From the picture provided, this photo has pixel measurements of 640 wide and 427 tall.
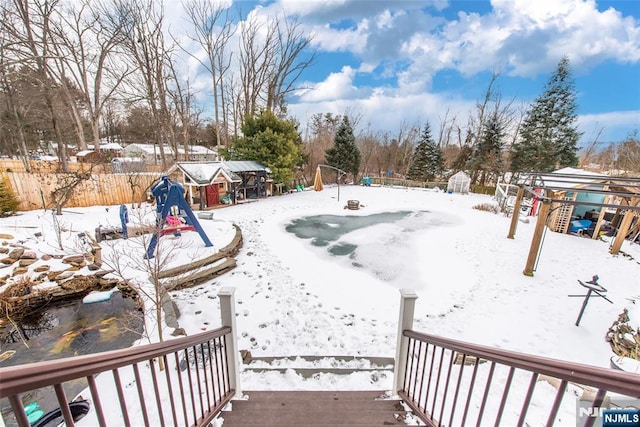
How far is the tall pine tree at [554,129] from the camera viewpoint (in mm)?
19094

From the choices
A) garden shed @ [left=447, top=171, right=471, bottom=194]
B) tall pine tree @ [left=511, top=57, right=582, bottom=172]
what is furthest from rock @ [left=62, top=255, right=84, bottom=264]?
tall pine tree @ [left=511, top=57, right=582, bottom=172]

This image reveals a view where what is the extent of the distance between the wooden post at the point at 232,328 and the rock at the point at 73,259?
21.2 ft

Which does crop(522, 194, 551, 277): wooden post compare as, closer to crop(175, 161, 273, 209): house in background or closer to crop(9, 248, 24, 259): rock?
crop(175, 161, 273, 209): house in background

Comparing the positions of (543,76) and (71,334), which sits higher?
(543,76)

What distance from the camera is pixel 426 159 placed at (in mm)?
25344

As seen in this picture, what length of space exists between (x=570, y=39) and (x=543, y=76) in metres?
19.1

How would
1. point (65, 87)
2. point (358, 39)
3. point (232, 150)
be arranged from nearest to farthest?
1. point (358, 39)
2. point (65, 87)
3. point (232, 150)

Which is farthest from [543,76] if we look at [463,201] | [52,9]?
[52,9]

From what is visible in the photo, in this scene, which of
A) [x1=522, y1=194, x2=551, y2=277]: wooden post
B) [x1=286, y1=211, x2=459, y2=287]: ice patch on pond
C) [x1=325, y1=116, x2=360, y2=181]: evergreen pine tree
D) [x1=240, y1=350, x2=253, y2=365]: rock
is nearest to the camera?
[x1=240, y1=350, x2=253, y2=365]: rock

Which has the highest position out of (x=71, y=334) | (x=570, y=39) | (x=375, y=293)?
(x=570, y=39)

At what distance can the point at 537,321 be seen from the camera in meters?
5.27

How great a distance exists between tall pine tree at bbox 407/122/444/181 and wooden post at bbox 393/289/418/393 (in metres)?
25.1

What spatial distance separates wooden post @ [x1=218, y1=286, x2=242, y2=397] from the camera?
2705 mm

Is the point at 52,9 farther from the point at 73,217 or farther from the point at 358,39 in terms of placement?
the point at 358,39
